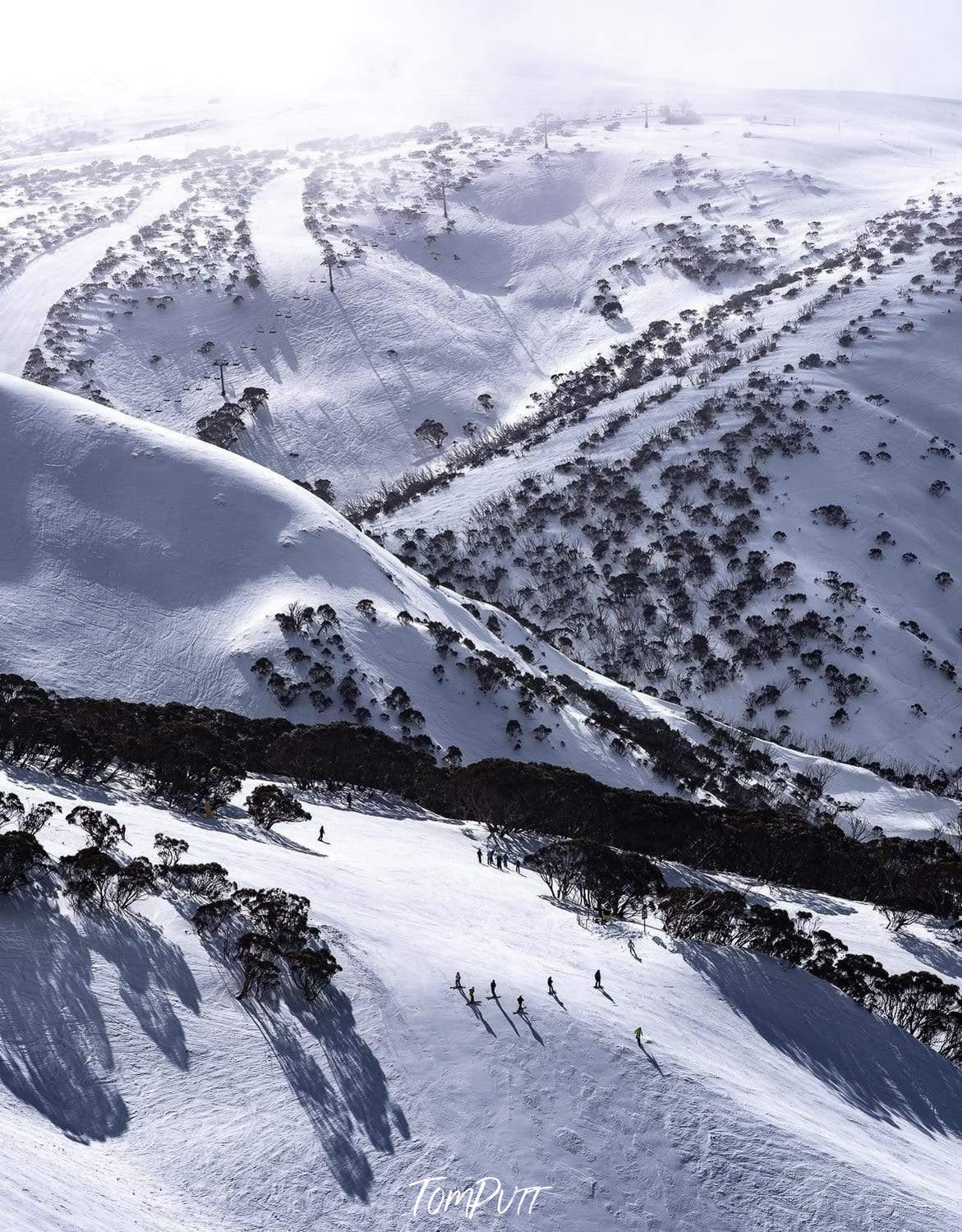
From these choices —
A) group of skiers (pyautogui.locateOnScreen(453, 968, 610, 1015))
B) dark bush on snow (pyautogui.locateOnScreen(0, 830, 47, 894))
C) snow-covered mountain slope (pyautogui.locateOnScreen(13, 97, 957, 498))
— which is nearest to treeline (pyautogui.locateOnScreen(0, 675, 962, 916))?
dark bush on snow (pyautogui.locateOnScreen(0, 830, 47, 894))

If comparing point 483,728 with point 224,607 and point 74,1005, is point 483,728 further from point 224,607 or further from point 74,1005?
point 74,1005

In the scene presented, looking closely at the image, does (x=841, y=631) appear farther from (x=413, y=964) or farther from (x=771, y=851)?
(x=413, y=964)

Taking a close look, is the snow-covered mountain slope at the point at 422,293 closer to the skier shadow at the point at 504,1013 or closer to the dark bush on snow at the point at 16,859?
the dark bush on snow at the point at 16,859

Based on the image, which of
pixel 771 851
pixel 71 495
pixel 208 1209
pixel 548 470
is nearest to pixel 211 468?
pixel 71 495

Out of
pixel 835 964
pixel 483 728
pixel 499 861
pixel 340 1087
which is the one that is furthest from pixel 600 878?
pixel 483 728

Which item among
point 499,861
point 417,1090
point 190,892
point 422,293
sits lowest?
point 499,861
